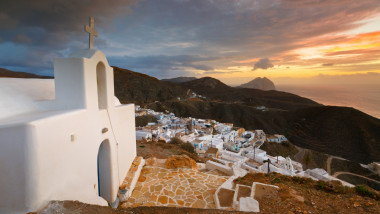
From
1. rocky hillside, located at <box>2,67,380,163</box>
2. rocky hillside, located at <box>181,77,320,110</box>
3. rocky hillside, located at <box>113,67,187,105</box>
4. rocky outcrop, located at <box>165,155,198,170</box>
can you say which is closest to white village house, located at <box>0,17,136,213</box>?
rocky outcrop, located at <box>165,155,198,170</box>

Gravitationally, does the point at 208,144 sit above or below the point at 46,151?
below

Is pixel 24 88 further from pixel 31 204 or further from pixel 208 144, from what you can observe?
pixel 208 144

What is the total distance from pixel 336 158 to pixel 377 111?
36.9m

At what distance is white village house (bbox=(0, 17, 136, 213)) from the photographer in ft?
7.21

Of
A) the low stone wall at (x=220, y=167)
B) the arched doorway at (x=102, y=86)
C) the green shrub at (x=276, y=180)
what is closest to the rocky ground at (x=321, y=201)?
the green shrub at (x=276, y=180)

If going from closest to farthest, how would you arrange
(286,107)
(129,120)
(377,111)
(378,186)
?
(129,120)
(378,186)
(377,111)
(286,107)

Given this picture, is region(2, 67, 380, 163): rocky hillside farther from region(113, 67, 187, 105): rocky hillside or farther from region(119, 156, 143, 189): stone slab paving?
region(119, 156, 143, 189): stone slab paving

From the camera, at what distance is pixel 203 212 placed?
280 centimetres

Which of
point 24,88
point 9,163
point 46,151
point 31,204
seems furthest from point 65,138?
point 24,88

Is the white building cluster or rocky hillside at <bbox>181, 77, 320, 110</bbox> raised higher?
rocky hillside at <bbox>181, 77, 320, 110</bbox>

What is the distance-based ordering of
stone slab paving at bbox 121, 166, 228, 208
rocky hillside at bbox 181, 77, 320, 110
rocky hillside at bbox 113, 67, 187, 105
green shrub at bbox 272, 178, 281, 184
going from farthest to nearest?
rocky hillside at bbox 181, 77, 320, 110, rocky hillside at bbox 113, 67, 187, 105, green shrub at bbox 272, 178, 281, 184, stone slab paving at bbox 121, 166, 228, 208

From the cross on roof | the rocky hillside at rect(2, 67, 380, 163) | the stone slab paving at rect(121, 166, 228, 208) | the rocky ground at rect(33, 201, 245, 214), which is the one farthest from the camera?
the rocky hillside at rect(2, 67, 380, 163)

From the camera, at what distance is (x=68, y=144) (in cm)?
287

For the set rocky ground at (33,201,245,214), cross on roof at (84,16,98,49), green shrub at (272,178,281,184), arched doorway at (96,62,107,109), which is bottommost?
green shrub at (272,178,281,184)
